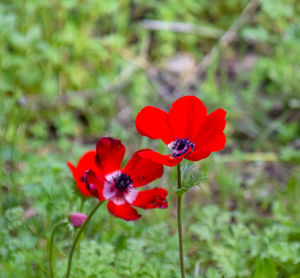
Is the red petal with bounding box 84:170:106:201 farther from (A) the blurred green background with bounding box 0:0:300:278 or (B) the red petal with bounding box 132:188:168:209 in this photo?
(A) the blurred green background with bounding box 0:0:300:278

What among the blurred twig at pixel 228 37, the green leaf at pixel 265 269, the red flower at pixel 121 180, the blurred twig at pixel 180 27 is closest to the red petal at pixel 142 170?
the red flower at pixel 121 180

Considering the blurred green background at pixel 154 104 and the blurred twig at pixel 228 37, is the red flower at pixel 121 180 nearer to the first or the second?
the blurred green background at pixel 154 104

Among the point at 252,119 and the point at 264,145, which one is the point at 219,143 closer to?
the point at 264,145

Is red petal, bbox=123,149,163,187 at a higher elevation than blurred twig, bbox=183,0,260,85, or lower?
lower

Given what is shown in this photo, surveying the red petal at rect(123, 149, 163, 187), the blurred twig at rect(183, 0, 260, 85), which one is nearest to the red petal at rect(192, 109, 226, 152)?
the red petal at rect(123, 149, 163, 187)

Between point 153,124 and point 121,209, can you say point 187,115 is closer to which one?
point 153,124

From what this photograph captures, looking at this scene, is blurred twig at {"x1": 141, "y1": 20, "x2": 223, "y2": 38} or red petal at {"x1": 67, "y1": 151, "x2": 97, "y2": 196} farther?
blurred twig at {"x1": 141, "y1": 20, "x2": 223, "y2": 38}
